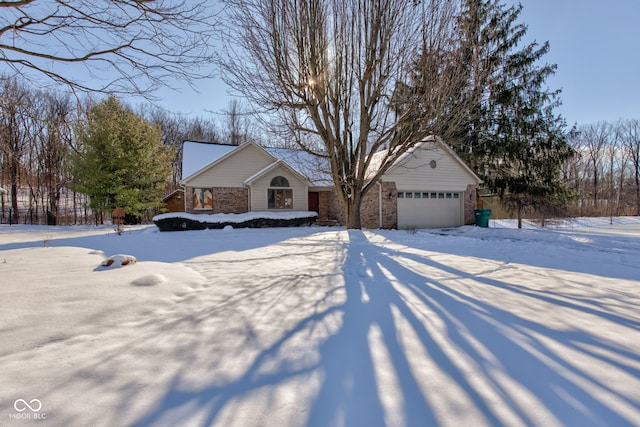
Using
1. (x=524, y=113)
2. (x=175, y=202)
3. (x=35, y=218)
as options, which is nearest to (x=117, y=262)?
(x=175, y=202)

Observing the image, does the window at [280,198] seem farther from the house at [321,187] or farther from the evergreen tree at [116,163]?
the evergreen tree at [116,163]

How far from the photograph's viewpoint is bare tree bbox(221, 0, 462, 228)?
9109mm

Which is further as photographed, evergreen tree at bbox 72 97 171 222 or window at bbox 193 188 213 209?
evergreen tree at bbox 72 97 171 222

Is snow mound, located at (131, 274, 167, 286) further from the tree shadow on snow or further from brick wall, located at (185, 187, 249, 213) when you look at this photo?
brick wall, located at (185, 187, 249, 213)

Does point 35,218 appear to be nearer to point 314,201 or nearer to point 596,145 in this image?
point 314,201

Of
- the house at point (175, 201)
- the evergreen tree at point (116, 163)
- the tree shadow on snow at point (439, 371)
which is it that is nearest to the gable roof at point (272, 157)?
the evergreen tree at point (116, 163)

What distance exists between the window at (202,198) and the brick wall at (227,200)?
0.65ft

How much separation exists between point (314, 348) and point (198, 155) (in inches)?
722

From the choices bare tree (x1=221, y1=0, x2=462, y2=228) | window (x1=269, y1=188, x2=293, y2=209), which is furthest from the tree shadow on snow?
window (x1=269, y1=188, x2=293, y2=209)

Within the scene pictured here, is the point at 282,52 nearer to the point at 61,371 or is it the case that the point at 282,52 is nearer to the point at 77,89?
the point at 77,89

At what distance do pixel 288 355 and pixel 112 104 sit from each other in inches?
926

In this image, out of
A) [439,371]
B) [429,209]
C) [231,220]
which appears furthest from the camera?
[429,209]

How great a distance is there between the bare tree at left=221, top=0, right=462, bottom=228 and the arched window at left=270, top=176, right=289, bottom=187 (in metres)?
7.11

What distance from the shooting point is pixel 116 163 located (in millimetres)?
18703
